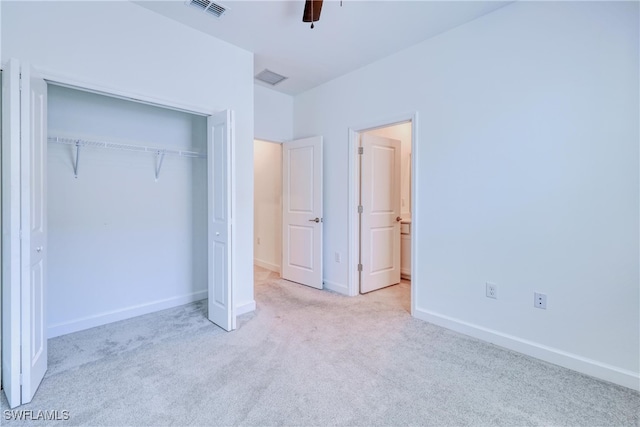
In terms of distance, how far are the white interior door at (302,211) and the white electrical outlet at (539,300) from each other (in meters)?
2.31

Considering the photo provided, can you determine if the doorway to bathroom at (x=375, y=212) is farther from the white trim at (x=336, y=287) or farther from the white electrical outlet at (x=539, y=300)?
the white electrical outlet at (x=539, y=300)

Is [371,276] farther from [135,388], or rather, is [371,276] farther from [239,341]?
[135,388]

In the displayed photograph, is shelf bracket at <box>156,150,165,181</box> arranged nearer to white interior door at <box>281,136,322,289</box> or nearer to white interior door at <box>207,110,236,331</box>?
white interior door at <box>207,110,236,331</box>

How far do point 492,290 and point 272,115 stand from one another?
3.31 m

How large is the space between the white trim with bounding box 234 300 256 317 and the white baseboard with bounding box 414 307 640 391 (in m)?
1.74

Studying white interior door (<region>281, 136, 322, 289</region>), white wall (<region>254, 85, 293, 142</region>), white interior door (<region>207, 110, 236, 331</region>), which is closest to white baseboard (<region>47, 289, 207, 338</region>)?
white interior door (<region>207, 110, 236, 331</region>)

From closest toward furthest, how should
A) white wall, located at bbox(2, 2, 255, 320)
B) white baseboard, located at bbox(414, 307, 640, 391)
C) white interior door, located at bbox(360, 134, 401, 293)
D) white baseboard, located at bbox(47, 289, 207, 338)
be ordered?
white baseboard, located at bbox(414, 307, 640, 391), white wall, located at bbox(2, 2, 255, 320), white baseboard, located at bbox(47, 289, 207, 338), white interior door, located at bbox(360, 134, 401, 293)

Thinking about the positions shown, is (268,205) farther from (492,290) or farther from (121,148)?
(492,290)

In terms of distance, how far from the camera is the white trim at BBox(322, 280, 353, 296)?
3.78 meters

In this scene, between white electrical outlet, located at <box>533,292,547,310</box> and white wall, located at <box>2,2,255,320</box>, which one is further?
white electrical outlet, located at <box>533,292,547,310</box>

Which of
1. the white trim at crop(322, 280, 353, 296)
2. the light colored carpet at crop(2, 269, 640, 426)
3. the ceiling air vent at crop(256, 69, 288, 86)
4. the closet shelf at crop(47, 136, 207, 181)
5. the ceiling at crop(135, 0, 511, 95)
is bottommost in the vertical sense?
the light colored carpet at crop(2, 269, 640, 426)

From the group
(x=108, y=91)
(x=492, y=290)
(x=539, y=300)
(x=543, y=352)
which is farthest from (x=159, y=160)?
(x=543, y=352)

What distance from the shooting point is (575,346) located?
2.14m

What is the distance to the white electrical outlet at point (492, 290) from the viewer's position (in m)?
2.53
